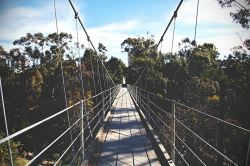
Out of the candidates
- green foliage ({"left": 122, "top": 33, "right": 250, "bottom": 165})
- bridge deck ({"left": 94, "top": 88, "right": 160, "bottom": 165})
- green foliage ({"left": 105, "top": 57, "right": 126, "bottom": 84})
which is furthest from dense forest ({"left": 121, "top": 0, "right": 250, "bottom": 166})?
green foliage ({"left": 105, "top": 57, "right": 126, "bottom": 84})

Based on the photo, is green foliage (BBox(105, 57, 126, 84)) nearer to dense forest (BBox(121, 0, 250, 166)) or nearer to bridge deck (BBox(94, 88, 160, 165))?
dense forest (BBox(121, 0, 250, 166))

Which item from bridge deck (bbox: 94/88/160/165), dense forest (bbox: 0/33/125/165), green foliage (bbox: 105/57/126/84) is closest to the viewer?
bridge deck (bbox: 94/88/160/165)

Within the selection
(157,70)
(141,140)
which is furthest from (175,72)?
(141,140)

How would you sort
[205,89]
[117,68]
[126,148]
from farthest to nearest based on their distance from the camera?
[117,68], [205,89], [126,148]

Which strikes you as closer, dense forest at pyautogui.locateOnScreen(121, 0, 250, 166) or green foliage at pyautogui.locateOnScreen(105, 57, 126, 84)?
dense forest at pyautogui.locateOnScreen(121, 0, 250, 166)

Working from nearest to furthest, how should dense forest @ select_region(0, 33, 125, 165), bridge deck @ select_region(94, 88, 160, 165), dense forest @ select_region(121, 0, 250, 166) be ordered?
bridge deck @ select_region(94, 88, 160, 165), dense forest @ select_region(121, 0, 250, 166), dense forest @ select_region(0, 33, 125, 165)

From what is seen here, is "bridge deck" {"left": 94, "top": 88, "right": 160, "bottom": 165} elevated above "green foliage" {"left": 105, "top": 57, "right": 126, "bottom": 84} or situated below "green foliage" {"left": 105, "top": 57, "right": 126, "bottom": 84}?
below

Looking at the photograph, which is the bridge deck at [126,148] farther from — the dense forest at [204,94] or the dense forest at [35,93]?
the dense forest at [35,93]

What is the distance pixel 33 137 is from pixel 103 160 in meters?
24.1

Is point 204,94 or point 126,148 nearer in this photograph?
point 126,148

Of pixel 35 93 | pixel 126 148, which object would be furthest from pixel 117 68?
pixel 126 148

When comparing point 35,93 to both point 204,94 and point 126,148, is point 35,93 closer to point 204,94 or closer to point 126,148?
point 204,94

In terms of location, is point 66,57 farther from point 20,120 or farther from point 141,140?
point 141,140

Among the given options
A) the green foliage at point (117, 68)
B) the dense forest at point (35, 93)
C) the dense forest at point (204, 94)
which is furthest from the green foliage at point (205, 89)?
the green foliage at point (117, 68)
